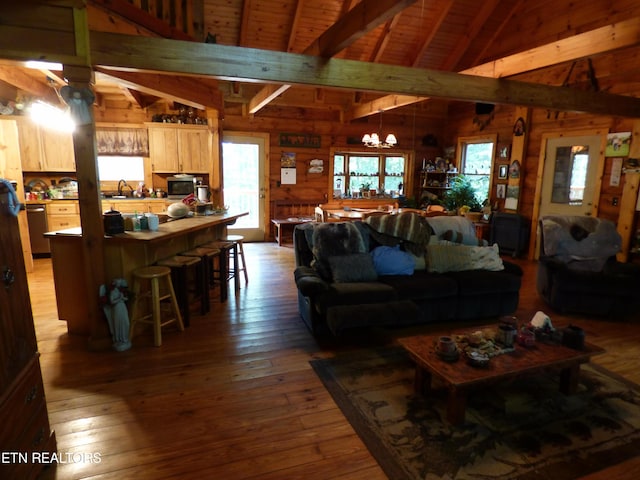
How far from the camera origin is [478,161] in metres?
7.64

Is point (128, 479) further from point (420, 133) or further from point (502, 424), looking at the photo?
point (420, 133)

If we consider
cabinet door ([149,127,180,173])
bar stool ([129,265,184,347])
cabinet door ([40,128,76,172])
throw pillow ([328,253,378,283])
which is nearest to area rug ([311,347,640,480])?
throw pillow ([328,253,378,283])

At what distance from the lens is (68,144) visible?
6.32m

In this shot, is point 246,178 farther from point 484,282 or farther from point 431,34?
point 484,282

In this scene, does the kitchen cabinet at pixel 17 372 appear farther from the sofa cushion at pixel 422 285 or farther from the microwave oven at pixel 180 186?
the microwave oven at pixel 180 186

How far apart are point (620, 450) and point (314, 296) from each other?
208 centimetres

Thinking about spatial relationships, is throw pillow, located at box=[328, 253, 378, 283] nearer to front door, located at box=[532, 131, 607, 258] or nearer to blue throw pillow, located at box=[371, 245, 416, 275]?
blue throw pillow, located at box=[371, 245, 416, 275]

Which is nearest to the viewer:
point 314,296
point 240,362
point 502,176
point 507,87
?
point 240,362

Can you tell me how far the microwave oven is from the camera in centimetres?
672

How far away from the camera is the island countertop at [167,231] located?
3.02 m

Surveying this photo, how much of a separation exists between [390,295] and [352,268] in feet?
1.42

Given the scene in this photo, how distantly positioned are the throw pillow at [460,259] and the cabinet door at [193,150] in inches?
186

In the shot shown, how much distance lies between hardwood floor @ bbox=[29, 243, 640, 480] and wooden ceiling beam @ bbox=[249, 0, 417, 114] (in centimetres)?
240

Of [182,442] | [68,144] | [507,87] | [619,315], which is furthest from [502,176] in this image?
[68,144]
